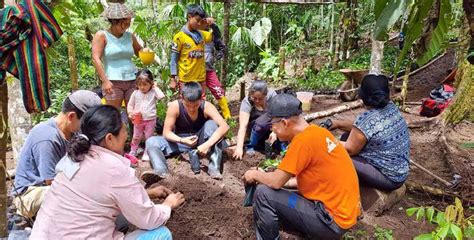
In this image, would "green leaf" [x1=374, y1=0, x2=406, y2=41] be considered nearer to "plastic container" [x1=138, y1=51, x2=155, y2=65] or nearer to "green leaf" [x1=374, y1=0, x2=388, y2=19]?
"green leaf" [x1=374, y1=0, x2=388, y2=19]

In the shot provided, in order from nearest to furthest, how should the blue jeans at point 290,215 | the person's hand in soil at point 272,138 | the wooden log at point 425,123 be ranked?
the blue jeans at point 290,215
the person's hand in soil at point 272,138
the wooden log at point 425,123

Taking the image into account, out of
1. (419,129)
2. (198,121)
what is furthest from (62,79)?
(419,129)

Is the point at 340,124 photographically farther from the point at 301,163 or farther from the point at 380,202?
the point at 301,163

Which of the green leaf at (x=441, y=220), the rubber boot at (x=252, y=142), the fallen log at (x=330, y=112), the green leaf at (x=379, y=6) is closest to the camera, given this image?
the green leaf at (x=379, y=6)

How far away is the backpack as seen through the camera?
6.22 meters

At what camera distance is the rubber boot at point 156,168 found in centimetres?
378

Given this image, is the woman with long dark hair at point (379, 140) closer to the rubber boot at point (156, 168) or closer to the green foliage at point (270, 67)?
the rubber boot at point (156, 168)

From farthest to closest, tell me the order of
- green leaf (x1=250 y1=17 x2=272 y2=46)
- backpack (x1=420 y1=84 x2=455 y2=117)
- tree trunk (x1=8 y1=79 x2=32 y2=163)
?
1. green leaf (x1=250 y1=17 x2=272 y2=46)
2. backpack (x1=420 y1=84 x2=455 y2=117)
3. tree trunk (x1=8 y1=79 x2=32 y2=163)

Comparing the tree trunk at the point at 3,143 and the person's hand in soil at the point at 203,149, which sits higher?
the tree trunk at the point at 3,143

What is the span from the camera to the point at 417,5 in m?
1.75

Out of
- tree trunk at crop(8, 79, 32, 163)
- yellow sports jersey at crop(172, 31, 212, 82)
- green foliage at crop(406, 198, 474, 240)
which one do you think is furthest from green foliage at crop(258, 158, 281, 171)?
tree trunk at crop(8, 79, 32, 163)

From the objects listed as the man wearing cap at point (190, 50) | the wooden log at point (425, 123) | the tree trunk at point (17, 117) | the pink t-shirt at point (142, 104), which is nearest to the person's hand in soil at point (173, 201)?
the pink t-shirt at point (142, 104)

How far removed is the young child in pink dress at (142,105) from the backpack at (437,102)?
427 cm

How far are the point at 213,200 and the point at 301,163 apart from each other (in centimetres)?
129
